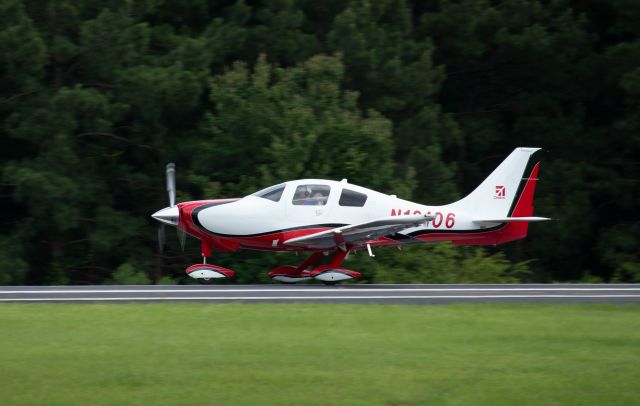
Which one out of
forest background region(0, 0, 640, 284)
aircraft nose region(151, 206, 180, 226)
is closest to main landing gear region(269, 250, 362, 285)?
aircraft nose region(151, 206, 180, 226)

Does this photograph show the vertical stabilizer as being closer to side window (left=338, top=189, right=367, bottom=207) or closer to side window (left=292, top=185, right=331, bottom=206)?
side window (left=338, top=189, right=367, bottom=207)

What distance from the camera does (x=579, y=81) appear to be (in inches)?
1458

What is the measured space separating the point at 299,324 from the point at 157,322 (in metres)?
1.76

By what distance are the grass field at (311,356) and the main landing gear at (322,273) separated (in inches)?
180

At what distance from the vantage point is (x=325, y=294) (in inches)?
650

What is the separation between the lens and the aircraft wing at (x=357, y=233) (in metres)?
18.5

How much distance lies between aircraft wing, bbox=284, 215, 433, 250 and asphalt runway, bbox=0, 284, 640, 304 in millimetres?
999

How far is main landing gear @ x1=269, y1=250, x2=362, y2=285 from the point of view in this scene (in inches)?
744

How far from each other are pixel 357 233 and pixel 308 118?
8.03 m

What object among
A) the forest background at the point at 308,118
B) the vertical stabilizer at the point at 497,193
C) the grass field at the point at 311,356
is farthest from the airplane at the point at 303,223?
the grass field at the point at 311,356

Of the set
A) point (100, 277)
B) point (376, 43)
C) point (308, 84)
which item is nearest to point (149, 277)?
point (100, 277)

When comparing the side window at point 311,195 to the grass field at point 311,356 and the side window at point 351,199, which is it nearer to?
the side window at point 351,199

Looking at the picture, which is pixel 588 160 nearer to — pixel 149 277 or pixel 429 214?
pixel 149 277

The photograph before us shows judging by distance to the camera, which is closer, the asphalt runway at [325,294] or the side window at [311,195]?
the asphalt runway at [325,294]
